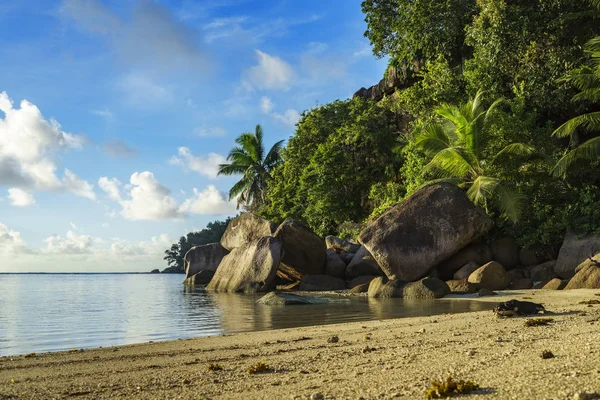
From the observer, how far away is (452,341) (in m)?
7.38

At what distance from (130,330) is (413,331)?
688 cm

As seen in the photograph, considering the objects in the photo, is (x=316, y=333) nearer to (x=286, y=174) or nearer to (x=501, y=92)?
(x=501, y=92)

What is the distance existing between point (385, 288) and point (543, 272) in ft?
18.1

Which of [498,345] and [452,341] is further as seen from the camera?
[452,341]

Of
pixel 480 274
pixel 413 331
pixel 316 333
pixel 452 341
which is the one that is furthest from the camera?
pixel 480 274

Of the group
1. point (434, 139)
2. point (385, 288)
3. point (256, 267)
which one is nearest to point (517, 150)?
point (434, 139)

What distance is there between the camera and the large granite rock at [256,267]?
22.3 meters

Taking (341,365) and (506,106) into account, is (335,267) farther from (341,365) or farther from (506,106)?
(341,365)

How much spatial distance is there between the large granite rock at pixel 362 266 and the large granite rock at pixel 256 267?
327 cm

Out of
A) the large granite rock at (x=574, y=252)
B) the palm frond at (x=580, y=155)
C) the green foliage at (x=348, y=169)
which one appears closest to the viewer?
the large granite rock at (x=574, y=252)

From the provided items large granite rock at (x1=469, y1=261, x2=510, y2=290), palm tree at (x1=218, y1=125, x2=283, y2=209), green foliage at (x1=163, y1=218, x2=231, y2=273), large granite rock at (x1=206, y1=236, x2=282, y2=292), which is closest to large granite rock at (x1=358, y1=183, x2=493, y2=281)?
large granite rock at (x1=469, y1=261, x2=510, y2=290)

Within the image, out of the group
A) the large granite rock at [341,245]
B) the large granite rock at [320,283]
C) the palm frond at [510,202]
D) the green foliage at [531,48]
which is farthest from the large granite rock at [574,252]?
the large granite rock at [341,245]

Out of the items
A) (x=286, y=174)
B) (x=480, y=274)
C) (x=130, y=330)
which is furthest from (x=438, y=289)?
(x=286, y=174)

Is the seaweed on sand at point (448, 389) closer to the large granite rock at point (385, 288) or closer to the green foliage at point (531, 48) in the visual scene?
the large granite rock at point (385, 288)
